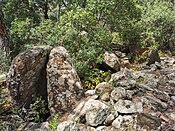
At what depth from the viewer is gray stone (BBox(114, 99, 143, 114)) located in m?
4.67

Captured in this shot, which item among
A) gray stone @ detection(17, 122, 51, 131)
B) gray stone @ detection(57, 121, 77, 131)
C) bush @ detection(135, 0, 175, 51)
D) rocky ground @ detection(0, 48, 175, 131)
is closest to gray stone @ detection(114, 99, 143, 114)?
rocky ground @ detection(0, 48, 175, 131)

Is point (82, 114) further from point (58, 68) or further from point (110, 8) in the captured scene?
Result: point (110, 8)

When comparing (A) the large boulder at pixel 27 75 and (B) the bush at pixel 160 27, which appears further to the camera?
(B) the bush at pixel 160 27

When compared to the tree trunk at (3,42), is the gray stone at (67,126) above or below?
below

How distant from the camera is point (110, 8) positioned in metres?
8.84

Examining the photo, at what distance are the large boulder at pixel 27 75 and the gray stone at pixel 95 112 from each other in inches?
58.6

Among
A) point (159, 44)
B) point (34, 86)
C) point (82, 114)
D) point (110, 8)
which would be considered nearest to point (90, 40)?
point (110, 8)

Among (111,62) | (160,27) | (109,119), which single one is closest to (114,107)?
(109,119)

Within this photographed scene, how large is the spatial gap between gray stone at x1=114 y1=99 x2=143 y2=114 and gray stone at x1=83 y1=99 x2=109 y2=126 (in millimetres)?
254

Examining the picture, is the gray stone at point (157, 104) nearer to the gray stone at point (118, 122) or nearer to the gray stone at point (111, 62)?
the gray stone at point (118, 122)

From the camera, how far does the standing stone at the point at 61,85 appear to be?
530cm

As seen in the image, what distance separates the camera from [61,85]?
5.38m

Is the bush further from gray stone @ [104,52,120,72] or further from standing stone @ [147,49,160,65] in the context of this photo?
gray stone @ [104,52,120,72]

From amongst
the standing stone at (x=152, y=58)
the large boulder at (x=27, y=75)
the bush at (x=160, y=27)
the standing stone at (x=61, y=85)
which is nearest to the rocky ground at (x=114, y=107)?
the standing stone at (x=61, y=85)
